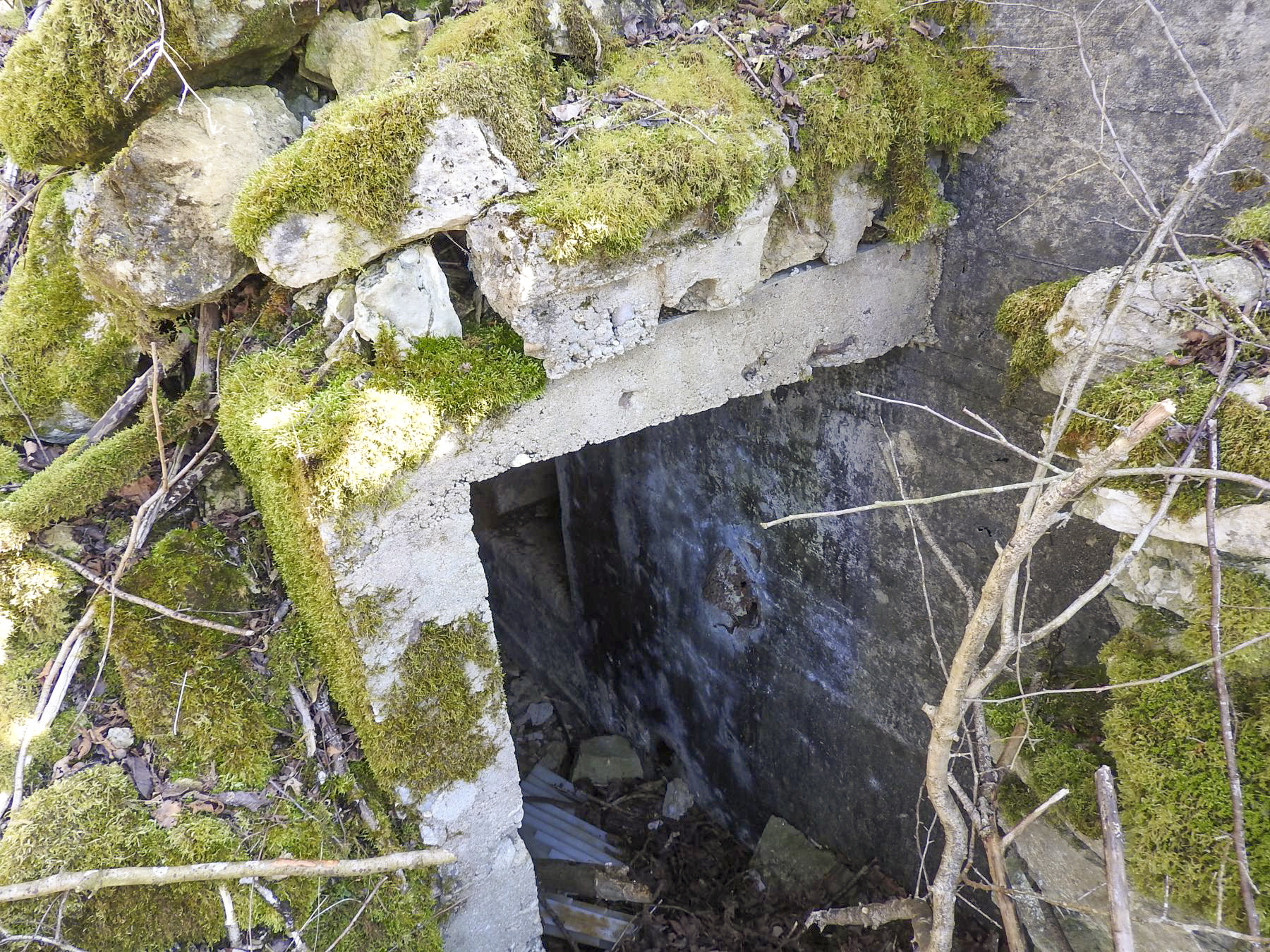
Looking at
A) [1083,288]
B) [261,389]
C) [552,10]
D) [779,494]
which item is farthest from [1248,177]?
[261,389]

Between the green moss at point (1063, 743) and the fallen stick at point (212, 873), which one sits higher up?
the fallen stick at point (212, 873)

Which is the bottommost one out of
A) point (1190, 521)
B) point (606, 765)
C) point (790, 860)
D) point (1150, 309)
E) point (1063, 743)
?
point (606, 765)

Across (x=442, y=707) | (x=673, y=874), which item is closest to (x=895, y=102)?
(x=442, y=707)

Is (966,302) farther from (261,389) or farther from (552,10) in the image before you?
(261,389)

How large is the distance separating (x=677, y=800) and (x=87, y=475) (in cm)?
476

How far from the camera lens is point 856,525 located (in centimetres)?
404

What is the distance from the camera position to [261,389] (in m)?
2.51

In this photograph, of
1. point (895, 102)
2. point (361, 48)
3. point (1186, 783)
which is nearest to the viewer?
point (1186, 783)

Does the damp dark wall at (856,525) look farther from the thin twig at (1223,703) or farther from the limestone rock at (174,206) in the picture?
the limestone rock at (174,206)

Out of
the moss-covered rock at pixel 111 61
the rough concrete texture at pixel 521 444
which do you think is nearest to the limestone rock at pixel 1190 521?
the rough concrete texture at pixel 521 444

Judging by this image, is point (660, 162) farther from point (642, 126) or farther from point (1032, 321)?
point (1032, 321)

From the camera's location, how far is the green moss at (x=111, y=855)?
214cm

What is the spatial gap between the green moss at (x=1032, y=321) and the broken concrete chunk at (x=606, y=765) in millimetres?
4695

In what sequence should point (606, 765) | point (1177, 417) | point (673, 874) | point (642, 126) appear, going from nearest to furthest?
point (1177, 417) → point (642, 126) → point (673, 874) → point (606, 765)
